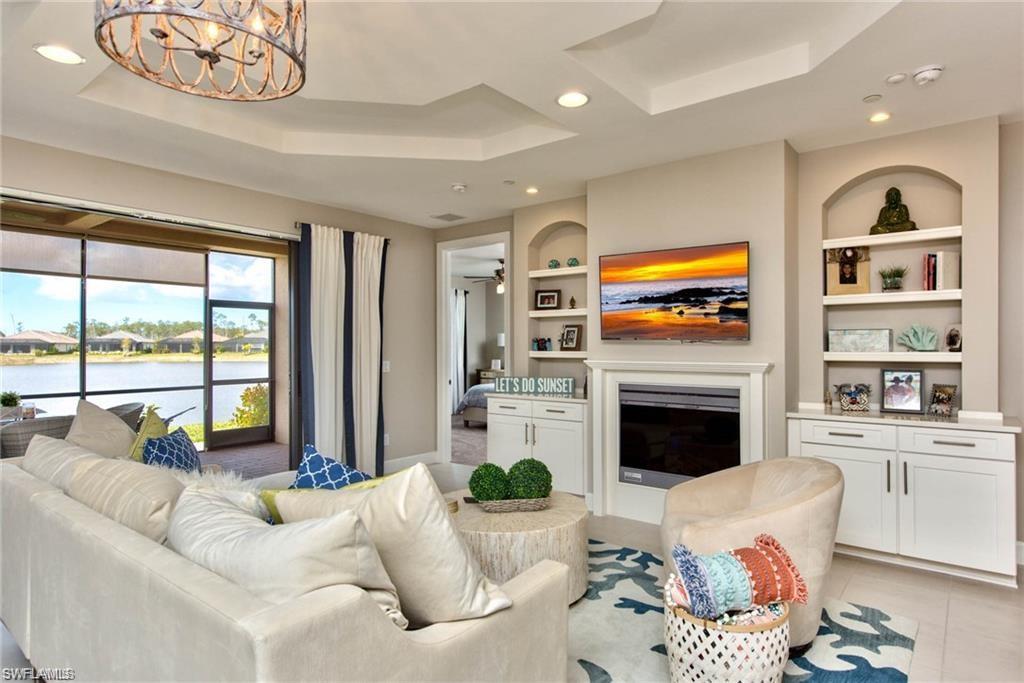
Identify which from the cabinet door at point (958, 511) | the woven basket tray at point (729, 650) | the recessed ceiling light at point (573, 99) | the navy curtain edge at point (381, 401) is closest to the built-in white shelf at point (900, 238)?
the cabinet door at point (958, 511)

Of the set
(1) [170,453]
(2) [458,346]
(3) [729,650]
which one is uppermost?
(2) [458,346]

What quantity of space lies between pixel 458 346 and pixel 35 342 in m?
6.39

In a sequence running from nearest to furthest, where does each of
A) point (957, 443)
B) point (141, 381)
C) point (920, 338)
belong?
point (957, 443) → point (920, 338) → point (141, 381)

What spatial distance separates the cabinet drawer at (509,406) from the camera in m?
4.79

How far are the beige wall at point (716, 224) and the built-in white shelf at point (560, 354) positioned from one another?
0.45 meters

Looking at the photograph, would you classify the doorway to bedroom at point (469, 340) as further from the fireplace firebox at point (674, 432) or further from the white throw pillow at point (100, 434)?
the white throw pillow at point (100, 434)

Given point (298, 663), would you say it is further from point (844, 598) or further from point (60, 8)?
point (844, 598)

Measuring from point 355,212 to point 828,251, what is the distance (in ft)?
13.4

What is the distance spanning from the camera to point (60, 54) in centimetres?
249

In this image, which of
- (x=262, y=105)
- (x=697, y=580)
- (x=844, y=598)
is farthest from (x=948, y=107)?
(x=262, y=105)

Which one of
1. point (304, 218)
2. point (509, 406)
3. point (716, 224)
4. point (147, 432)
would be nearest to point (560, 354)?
point (509, 406)

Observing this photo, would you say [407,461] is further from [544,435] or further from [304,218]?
[304,218]

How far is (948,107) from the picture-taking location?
3080mm

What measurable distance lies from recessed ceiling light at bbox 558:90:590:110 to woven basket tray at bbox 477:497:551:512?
209 cm
